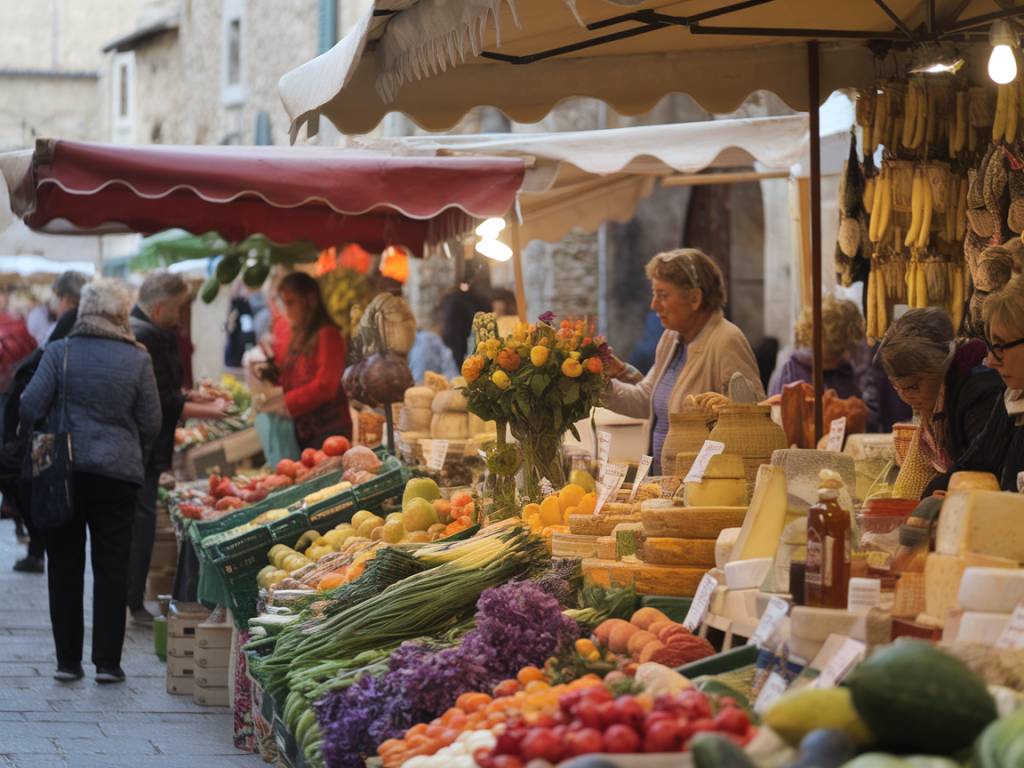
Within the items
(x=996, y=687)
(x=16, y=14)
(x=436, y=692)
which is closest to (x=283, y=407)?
(x=436, y=692)

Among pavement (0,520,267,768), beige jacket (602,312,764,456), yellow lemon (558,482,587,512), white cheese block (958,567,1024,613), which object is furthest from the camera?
beige jacket (602,312,764,456)

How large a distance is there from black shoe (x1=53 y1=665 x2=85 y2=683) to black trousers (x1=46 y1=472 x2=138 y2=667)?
3 centimetres

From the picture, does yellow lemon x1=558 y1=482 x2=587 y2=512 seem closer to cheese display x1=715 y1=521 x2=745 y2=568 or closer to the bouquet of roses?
the bouquet of roses

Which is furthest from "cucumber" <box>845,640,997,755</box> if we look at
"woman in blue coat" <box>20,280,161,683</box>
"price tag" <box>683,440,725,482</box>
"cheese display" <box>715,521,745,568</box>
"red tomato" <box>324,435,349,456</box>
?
"red tomato" <box>324,435,349,456</box>

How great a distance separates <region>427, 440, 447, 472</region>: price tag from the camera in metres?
7.07

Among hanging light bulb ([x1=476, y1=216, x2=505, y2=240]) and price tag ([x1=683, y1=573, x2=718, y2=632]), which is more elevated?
hanging light bulb ([x1=476, y1=216, x2=505, y2=240])

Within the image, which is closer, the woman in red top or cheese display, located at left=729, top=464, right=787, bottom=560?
cheese display, located at left=729, top=464, right=787, bottom=560

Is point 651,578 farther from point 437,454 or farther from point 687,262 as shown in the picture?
point 437,454

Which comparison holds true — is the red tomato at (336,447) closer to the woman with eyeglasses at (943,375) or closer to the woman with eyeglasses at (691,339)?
the woman with eyeglasses at (691,339)

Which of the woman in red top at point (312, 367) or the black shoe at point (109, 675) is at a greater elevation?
the woman in red top at point (312, 367)

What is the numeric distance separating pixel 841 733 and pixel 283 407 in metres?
7.67

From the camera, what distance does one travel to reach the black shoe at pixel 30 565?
1222 centimetres

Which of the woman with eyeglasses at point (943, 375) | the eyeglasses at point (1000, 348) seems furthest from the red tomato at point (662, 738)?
the woman with eyeglasses at point (943, 375)

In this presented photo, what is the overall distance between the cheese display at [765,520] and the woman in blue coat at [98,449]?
174 inches
